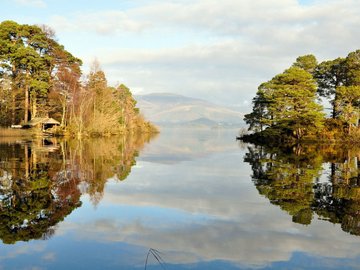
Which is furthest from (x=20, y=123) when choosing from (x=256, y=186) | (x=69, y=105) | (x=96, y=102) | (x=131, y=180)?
(x=256, y=186)

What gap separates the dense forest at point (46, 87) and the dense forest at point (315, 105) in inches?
1083

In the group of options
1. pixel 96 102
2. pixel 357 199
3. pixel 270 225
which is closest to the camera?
pixel 270 225

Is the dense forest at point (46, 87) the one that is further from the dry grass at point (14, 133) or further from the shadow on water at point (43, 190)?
the shadow on water at point (43, 190)

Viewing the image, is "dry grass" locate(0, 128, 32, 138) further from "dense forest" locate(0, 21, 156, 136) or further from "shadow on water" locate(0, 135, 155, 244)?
"shadow on water" locate(0, 135, 155, 244)

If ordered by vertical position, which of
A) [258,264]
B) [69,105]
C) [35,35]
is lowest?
[258,264]

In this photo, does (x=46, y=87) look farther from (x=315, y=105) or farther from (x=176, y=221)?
(x=176, y=221)

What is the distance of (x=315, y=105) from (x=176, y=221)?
39.1 meters

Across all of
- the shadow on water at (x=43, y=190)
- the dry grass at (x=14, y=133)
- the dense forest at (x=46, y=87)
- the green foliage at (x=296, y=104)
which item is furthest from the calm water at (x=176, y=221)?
the dense forest at (x=46, y=87)

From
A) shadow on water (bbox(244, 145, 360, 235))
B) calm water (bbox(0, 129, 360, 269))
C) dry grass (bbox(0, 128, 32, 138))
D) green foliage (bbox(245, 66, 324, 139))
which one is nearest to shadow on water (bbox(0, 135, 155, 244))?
calm water (bbox(0, 129, 360, 269))

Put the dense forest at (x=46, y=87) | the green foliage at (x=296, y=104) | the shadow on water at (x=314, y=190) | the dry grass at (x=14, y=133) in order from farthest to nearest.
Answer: the dense forest at (x=46, y=87)
the dry grass at (x=14, y=133)
the green foliage at (x=296, y=104)
the shadow on water at (x=314, y=190)

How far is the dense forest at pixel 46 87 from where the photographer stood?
5238 centimetres

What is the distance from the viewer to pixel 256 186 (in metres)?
15.2

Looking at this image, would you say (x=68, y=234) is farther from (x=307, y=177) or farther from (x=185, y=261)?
(x=307, y=177)

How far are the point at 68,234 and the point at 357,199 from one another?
999 cm
